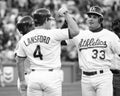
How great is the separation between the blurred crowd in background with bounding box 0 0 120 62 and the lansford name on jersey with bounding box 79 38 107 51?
9710mm

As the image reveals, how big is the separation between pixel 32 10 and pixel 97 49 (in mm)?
13414

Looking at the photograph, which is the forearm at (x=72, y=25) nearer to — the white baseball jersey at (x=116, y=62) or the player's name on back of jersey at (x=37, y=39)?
the player's name on back of jersey at (x=37, y=39)

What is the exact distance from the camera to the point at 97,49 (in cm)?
649

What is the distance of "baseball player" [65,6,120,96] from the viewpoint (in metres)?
6.37

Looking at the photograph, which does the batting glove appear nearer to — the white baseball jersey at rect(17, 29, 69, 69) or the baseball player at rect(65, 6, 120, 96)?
the white baseball jersey at rect(17, 29, 69, 69)

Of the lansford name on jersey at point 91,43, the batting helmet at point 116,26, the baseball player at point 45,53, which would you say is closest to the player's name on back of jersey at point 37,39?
the baseball player at point 45,53

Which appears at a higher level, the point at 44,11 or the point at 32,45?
the point at 44,11

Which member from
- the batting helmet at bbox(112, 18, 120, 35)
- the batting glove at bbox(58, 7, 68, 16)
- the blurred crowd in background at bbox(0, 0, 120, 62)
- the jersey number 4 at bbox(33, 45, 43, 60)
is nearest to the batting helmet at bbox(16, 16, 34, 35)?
the jersey number 4 at bbox(33, 45, 43, 60)

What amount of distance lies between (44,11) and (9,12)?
1353 centimetres

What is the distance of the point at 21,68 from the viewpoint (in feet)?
20.1

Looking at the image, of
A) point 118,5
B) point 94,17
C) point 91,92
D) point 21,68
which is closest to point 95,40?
point 94,17

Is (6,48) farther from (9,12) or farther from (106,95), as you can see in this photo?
(106,95)

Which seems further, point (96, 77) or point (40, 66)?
point (96, 77)

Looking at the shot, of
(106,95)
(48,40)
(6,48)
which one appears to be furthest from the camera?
(6,48)
